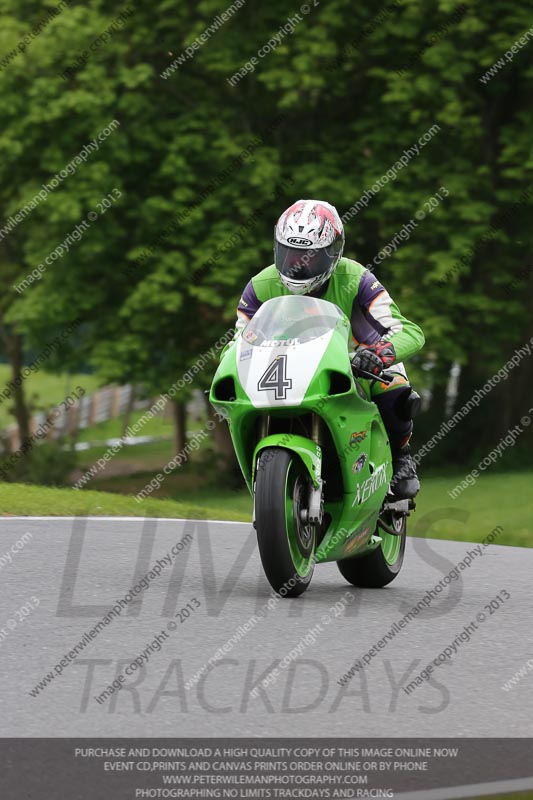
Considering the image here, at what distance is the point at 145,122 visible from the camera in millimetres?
24109

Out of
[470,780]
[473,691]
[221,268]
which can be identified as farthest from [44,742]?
[221,268]

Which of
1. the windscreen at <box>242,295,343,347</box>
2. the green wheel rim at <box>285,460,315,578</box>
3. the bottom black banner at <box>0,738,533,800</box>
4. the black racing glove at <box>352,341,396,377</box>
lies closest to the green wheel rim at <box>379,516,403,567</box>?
the green wheel rim at <box>285,460,315,578</box>

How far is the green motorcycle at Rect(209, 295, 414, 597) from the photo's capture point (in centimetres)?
676

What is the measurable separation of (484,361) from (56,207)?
7.98 meters

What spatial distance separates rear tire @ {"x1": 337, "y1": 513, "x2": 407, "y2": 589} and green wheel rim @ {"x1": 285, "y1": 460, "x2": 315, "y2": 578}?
103 centimetres

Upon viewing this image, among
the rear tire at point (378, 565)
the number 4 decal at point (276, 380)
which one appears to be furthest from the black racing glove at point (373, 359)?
the rear tire at point (378, 565)

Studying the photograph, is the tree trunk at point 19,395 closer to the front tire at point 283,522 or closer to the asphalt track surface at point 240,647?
the asphalt track surface at point 240,647

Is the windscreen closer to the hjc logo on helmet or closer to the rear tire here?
the hjc logo on helmet

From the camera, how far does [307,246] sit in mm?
7238

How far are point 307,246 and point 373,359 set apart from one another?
26.5 inches

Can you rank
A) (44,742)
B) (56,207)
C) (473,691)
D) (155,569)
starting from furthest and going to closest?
(56,207)
(155,569)
(473,691)
(44,742)

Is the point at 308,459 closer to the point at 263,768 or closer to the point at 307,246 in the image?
the point at 307,246

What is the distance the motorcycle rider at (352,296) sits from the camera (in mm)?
7258

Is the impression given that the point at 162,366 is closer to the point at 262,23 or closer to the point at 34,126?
the point at 34,126
